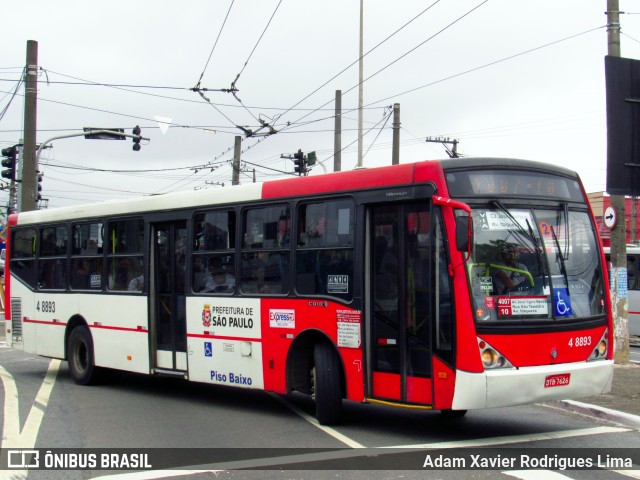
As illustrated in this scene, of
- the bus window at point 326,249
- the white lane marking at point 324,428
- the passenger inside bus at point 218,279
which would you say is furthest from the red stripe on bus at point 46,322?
the bus window at point 326,249

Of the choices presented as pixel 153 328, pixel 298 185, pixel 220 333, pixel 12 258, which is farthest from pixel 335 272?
pixel 12 258

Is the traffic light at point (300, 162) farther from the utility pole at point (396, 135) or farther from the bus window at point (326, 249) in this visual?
the bus window at point (326, 249)

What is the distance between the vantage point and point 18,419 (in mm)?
9883

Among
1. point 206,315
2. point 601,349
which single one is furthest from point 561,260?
point 206,315

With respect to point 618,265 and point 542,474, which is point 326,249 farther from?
point 618,265

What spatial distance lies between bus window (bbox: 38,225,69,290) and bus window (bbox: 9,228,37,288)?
305mm

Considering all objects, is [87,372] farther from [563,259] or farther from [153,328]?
[563,259]

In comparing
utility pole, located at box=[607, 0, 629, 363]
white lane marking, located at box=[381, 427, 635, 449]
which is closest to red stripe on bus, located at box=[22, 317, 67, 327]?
white lane marking, located at box=[381, 427, 635, 449]

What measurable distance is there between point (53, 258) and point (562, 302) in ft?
31.6

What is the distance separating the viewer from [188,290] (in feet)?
36.9

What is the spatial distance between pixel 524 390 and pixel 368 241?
2.38 m

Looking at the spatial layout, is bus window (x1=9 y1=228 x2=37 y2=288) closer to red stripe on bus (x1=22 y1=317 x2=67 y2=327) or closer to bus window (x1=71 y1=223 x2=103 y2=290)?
red stripe on bus (x1=22 y1=317 x2=67 y2=327)

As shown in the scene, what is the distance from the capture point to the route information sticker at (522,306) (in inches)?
307

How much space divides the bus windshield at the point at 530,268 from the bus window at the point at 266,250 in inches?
108
